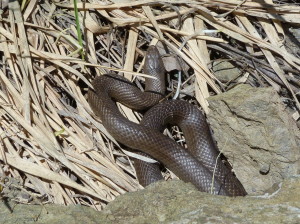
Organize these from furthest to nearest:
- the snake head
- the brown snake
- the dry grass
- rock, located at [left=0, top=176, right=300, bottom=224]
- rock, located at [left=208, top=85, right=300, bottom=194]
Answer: the snake head
the brown snake
rock, located at [left=208, top=85, right=300, bottom=194]
the dry grass
rock, located at [left=0, top=176, right=300, bottom=224]

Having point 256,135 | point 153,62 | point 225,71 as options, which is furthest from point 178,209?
point 153,62

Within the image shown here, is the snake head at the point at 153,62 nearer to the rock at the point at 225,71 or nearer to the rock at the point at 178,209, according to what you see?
the rock at the point at 225,71

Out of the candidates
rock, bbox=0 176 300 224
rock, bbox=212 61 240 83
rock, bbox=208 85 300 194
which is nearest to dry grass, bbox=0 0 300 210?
rock, bbox=212 61 240 83

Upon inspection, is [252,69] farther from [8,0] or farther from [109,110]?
[8,0]

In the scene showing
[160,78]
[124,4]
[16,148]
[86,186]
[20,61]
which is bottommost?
[86,186]

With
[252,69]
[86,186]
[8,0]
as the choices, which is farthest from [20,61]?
[252,69]

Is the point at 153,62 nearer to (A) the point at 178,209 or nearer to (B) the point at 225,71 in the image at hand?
(B) the point at 225,71

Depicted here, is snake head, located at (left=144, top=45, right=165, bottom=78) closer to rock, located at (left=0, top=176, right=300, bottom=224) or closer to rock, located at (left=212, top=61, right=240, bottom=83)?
rock, located at (left=212, top=61, right=240, bottom=83)
